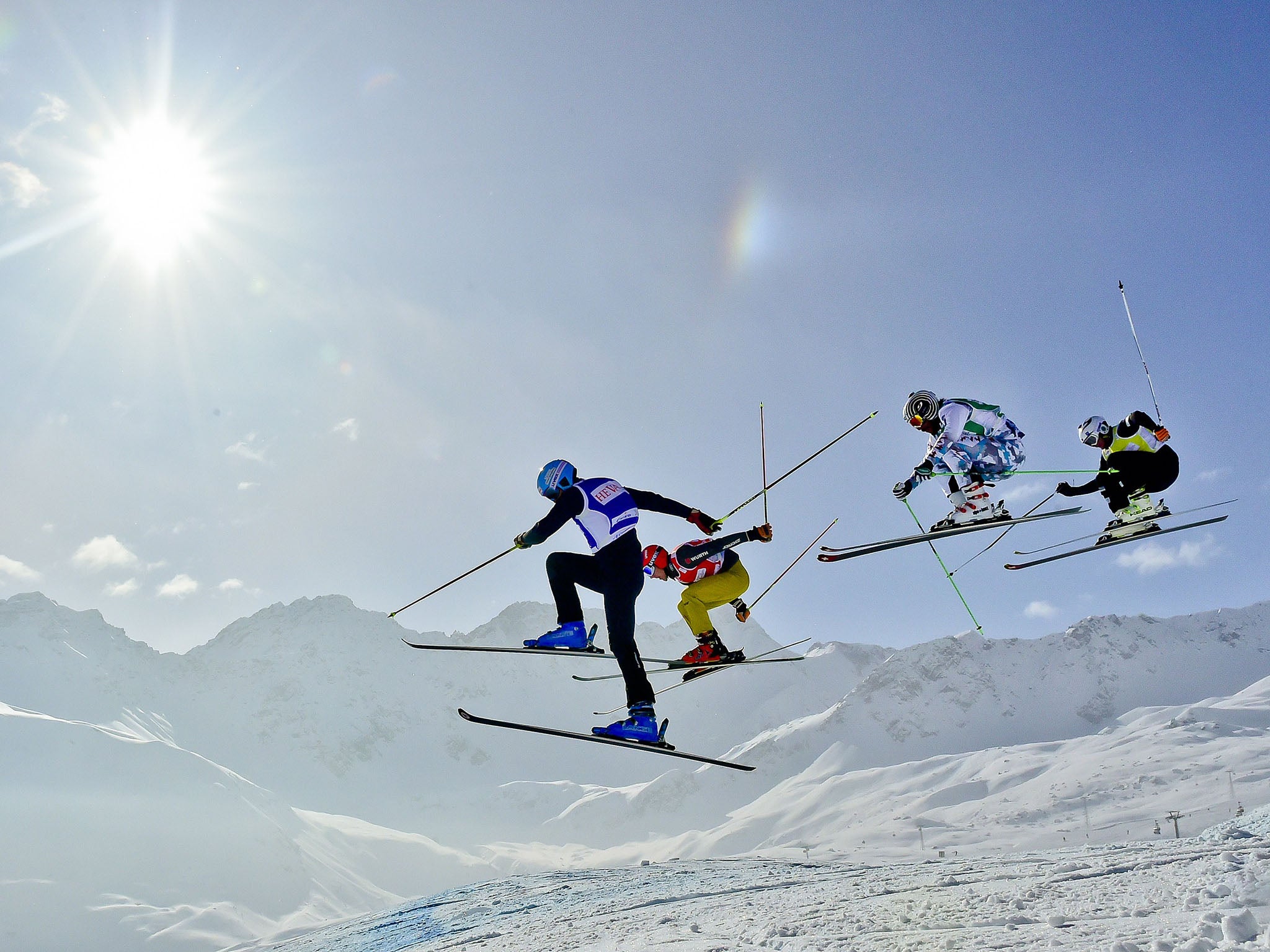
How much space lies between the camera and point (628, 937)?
1144 centimetres

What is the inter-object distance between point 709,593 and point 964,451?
4.29 metres

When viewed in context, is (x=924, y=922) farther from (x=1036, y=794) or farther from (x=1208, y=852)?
(x=1036, y=794)

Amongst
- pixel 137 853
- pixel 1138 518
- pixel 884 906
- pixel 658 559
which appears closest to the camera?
pixel 884 906

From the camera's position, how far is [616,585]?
832cm

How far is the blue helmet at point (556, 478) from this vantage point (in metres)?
8.43

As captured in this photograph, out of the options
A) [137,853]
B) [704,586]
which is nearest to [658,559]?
[704,586]

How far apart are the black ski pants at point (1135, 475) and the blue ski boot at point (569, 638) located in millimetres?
8993

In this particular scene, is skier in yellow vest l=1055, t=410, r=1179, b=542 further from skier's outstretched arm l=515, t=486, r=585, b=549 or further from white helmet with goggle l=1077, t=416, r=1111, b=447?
skier's outstretched arm l=515, t=486, r=585, b=549

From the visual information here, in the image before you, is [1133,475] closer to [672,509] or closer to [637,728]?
[672,509]

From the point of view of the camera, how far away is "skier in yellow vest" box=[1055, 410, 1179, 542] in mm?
12062

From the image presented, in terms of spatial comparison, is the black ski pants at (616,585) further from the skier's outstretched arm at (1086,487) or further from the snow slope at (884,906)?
the skier's outstretched arm at (1086,487)

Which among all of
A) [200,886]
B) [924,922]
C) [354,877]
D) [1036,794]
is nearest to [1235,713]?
[1036,794]

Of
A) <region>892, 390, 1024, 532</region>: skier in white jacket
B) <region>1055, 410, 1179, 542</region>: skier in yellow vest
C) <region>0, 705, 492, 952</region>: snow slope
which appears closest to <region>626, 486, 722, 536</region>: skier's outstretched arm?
<region>892, 390, 1024, 532</region>: skier in white jacket

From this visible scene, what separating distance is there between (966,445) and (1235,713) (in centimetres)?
18585
